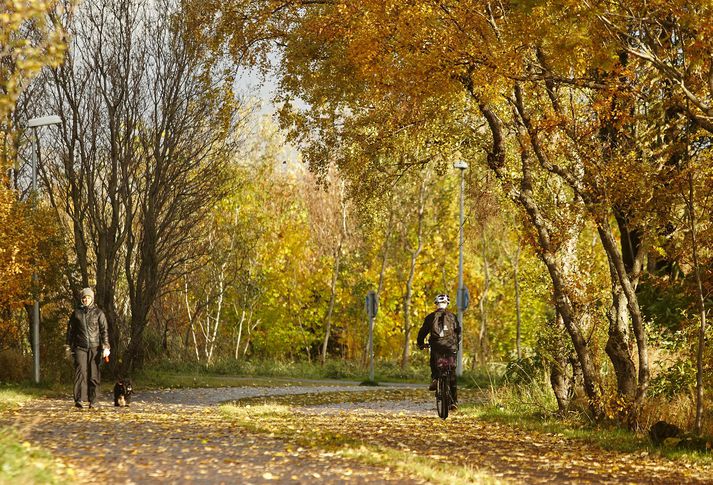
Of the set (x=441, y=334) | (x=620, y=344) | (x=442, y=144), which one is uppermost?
(x=442, y=144)

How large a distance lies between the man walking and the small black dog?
0.79 metres

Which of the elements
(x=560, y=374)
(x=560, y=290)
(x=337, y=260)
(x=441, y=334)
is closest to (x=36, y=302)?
(x=441, y=334)

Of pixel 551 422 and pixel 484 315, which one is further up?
pixel 484 315

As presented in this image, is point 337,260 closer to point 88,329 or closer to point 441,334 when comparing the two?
point 88,329

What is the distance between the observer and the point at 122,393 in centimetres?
1964

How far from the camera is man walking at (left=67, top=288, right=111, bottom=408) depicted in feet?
61.4

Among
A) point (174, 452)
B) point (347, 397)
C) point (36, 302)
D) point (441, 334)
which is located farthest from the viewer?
point (36, 302)

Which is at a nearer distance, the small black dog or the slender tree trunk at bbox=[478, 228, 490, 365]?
the small black dog

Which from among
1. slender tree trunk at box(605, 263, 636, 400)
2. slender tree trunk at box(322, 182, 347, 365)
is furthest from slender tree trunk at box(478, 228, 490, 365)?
slender tree trunk at box(605, 263, 636, 400)

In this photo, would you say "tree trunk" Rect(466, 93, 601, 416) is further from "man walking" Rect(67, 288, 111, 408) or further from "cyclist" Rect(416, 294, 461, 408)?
"man walking" Rect(67, 288, 111, 408)

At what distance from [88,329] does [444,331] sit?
6320mm

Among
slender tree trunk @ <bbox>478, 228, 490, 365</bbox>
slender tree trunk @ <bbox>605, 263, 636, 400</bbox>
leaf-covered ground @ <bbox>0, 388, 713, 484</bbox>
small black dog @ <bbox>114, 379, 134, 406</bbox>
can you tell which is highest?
slender tree trunk @ <bbox>478, 228, 490, 365</bbox>

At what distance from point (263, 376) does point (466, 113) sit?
63.6 ft

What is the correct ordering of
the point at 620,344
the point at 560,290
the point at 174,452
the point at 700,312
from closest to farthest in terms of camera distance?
the point at 174,452
the point at 700,312
the point at 620,344
the point at 560,290
